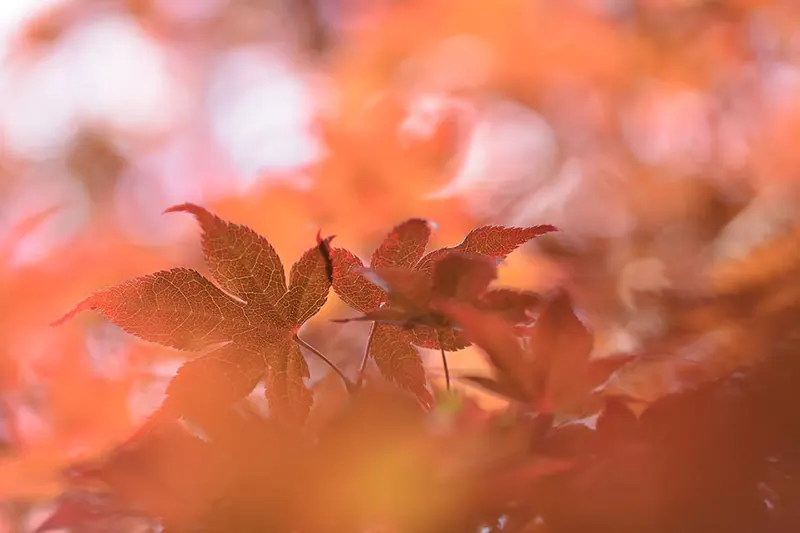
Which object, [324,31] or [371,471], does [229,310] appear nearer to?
[371,471]

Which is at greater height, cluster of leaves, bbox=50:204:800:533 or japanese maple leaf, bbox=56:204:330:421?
japanese maple leaf, bbox=56:204:330:421

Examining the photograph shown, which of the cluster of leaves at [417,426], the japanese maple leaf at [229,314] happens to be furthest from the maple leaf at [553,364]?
the japanese maple leaf at [229,314]

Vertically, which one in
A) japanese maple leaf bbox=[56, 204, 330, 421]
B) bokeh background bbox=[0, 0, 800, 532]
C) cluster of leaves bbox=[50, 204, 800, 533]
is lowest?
cluster of leaves bbox=[50, 204, 800, 533]

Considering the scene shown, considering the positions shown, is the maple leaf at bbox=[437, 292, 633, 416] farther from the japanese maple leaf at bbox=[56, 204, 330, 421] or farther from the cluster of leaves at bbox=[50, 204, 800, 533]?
the japanese maple leaf at bbox=[56, 204, 330, 421]

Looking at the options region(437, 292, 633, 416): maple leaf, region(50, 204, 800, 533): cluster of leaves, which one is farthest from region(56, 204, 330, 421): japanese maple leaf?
region(437, 292, 633, 416): maple leaf

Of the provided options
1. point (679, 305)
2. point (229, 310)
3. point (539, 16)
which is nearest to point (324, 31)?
point (539, 16)

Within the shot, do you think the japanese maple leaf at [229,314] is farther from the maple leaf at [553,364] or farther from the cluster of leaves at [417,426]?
the maple leaf at [553,364]
